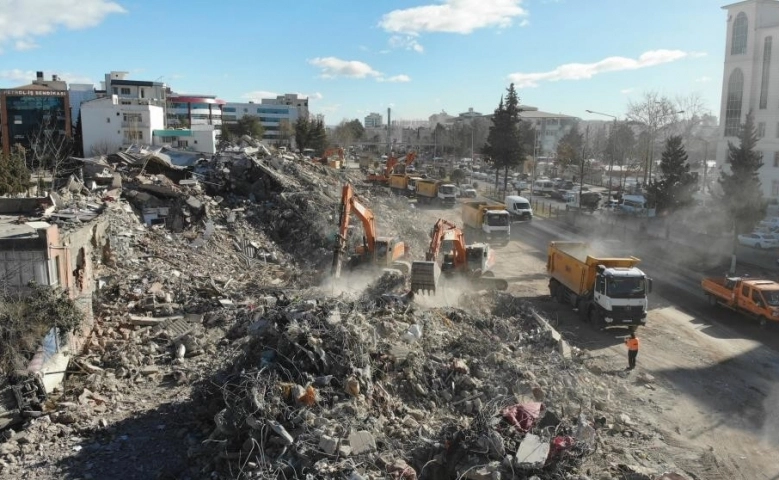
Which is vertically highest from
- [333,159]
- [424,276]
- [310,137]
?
[310,137]

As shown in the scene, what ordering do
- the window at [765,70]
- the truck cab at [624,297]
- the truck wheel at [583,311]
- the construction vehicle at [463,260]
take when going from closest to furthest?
the truck cab at [624,297]
the truck wheel at [583,311]
the construction vehicle at [463,260]
the window at [765,70]

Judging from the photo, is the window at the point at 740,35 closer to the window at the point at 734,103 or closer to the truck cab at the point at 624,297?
the window at the point at 734,103

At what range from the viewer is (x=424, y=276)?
58.4 ft

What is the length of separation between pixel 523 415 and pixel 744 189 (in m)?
26.8

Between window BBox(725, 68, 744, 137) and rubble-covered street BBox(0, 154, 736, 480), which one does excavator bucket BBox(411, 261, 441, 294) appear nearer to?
rubble-covered street BBox(0, 154, 736, 480)

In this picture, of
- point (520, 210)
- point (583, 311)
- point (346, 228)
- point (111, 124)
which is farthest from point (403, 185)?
point (583, 311)

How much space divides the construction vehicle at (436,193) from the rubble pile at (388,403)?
31921mm

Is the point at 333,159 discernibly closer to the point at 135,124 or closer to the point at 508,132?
the point at 508,132

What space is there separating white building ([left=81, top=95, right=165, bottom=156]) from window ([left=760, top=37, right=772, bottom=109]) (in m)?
50.5

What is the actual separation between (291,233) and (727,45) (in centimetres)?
3883

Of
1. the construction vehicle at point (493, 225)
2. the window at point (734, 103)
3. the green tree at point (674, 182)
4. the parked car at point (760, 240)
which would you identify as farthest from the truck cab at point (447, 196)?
the window at point (734, 103)

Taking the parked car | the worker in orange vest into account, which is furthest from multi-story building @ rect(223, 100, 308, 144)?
the worker in orange vest

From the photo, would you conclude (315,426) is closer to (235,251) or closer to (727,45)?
(235,251)

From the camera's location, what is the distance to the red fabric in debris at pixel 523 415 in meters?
10.2
